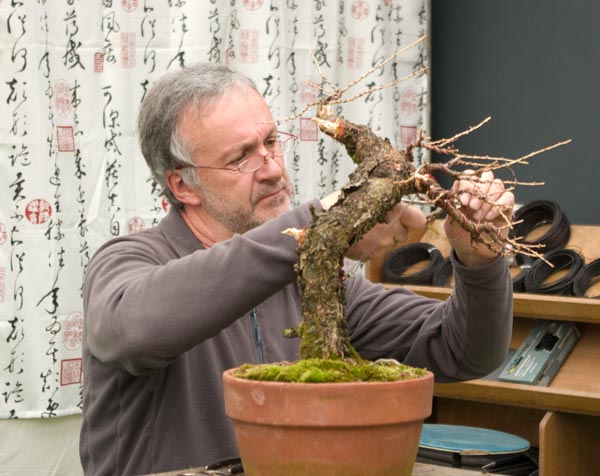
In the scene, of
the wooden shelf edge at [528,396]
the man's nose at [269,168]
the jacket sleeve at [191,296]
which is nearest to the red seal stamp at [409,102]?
the wooden shelf edge at [528,396]

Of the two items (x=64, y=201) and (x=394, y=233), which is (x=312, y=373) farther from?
(x=64, y=201)

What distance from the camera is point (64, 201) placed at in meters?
2.36

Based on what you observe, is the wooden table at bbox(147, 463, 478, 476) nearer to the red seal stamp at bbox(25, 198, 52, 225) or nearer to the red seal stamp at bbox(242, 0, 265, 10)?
the red seal stamp at bbox(25, 198, 52, 225)

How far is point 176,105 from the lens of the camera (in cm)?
164

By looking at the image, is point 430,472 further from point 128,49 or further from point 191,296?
point 128,49

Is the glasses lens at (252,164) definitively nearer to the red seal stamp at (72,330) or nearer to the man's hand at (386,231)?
the man's hand at (386,231)

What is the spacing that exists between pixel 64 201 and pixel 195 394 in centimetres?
105

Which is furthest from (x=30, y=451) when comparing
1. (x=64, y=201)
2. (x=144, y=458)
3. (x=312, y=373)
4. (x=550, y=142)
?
(x=550, y=142)

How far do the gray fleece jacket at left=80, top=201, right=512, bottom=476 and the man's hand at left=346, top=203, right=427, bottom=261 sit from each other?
0.26 ft

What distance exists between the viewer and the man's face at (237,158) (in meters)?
1.58

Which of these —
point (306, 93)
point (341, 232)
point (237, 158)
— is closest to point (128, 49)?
point (306, 93)

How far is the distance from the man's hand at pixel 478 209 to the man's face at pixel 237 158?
0.39 m

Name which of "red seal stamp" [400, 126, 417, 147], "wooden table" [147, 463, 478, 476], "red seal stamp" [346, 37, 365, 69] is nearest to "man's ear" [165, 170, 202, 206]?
"wooden table" [147, 463, 478, 476]

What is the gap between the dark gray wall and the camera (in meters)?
2.92
